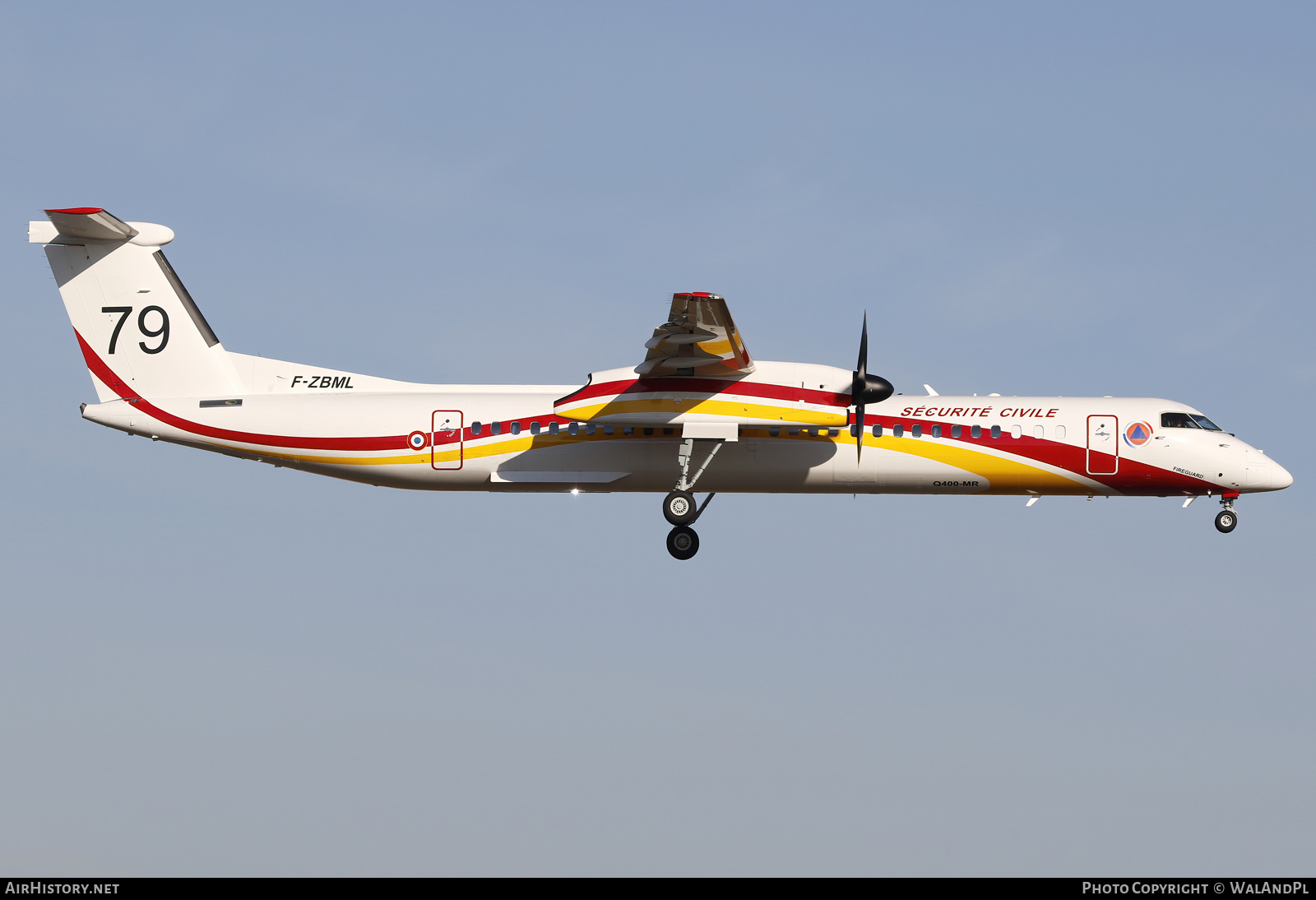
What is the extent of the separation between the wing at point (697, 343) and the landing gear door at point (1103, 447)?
21.9ft

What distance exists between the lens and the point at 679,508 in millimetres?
24172

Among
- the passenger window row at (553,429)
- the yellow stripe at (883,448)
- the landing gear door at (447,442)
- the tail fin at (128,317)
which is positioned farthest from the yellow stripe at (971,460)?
the tail fin at (128,317)

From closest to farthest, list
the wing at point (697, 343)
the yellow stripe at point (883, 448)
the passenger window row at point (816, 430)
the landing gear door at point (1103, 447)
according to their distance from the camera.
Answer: the wing at point (697, 343)
the passenger window row at point (816, 430)
the yellow stripe at point (883, 448)
the landing gear door at point (1103, 447)

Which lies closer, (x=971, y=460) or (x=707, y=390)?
(x=707, y=390)

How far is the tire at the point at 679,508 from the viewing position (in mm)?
24172

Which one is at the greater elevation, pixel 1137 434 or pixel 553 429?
pixel 1137 434

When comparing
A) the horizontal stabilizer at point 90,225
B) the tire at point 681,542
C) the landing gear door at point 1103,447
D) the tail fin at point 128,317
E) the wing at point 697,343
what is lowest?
the tire at point 681,542

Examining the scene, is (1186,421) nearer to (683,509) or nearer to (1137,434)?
(1137,434)

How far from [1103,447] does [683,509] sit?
7.88 m

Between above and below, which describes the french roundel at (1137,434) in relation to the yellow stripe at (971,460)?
above

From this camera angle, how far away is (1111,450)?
81.5 feet

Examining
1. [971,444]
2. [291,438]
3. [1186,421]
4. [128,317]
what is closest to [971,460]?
[971,444]

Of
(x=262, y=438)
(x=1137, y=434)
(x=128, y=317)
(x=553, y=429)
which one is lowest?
(x=262, y=438)

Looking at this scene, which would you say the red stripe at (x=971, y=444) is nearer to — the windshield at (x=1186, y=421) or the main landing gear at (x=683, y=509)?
the windshield at (x=1186, y=421)
